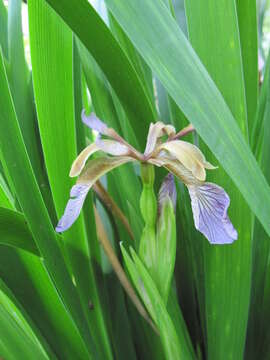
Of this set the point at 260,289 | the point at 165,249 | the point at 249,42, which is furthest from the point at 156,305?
the point at 249,42

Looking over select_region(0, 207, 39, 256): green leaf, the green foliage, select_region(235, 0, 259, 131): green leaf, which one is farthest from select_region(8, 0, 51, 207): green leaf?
select_region(235, 0, 259, 131): green leaf

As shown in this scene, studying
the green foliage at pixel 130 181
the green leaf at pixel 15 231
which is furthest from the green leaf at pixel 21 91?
the green leaf at pixel 15 231

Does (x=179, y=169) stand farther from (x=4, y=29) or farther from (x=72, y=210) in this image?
(x=4, y=29)

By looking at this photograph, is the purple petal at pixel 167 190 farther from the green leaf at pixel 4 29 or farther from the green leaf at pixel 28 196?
the green leaf at pixel 4 29

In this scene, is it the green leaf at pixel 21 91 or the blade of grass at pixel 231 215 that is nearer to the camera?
the blade of grass at pixel 231 215

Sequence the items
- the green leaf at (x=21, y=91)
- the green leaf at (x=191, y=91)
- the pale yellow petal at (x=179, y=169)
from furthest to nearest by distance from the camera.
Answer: the green leaf at (x=21, y=91)
the pale yellow petal at (x=179, y=169)
the green leaf at (x=191, y=91)

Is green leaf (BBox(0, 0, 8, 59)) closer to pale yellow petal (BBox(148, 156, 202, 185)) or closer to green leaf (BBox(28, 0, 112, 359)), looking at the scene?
green leaf (BBox(28, 0, 112, 359))
